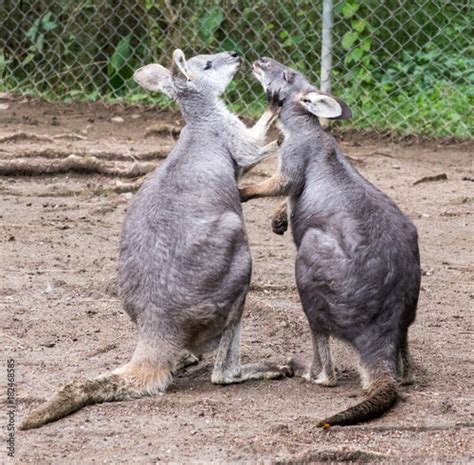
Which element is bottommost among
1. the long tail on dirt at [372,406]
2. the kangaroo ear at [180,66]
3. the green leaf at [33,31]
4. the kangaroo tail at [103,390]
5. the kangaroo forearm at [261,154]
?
Answer: the green leaf at [33,31]

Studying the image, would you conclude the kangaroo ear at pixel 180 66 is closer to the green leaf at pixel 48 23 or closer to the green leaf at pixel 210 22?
the green leaf at pixel 210 22

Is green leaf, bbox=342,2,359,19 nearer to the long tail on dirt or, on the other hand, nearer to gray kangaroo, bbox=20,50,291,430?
gray kangaroo, bbox=20,50,291,430

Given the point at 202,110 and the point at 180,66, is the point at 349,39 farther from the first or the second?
the point at 202,110

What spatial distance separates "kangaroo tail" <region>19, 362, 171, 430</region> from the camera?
467 cm

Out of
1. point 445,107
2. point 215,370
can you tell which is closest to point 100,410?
point 215,370

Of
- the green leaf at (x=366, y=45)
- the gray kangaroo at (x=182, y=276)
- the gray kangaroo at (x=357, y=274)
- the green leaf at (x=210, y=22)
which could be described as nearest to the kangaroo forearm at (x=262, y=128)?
the gray kangaroo at (x=182, y=276)

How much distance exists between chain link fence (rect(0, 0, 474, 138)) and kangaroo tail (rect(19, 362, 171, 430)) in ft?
18.9

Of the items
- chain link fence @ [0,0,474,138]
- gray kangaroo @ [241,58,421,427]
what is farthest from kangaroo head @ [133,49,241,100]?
chain link fence @ [0,0,474,138]

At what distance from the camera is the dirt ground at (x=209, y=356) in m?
4.47

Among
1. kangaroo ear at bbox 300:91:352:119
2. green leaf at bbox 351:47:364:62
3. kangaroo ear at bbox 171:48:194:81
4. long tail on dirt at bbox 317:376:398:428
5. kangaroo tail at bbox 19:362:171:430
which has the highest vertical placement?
kangaroo ear at bbox 300:91:352:119

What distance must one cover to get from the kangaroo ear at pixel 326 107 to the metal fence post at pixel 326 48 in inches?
168

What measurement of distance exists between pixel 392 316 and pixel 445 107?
226 inches

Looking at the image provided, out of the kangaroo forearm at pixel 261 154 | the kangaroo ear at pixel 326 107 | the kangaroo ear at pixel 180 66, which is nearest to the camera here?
the kangaroo ear at pixel 326 107

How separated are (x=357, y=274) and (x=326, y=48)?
5410 millimetres
